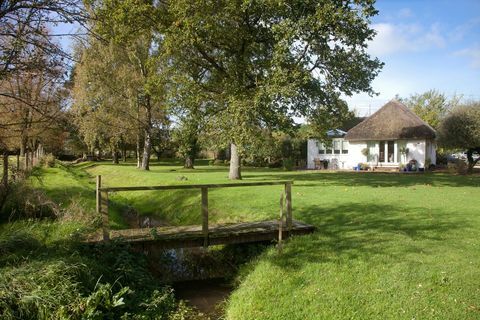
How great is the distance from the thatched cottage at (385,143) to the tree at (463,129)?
406cm

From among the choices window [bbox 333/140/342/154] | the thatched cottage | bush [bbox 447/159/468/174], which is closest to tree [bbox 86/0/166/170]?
the thatched cottage

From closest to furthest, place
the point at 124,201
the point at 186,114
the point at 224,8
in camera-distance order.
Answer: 1. the point at 224,8
2. the point at 124,201
3. the point at 186,114

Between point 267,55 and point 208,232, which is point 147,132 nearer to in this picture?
point 267,55

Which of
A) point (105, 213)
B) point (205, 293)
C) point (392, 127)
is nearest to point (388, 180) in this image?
point (392, 127)

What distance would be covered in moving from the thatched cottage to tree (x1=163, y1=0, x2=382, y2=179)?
541 inches

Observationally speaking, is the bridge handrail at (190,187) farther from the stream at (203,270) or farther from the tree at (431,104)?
the tree at (431,104)

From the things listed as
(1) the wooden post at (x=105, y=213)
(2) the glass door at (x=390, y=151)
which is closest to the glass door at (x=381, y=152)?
(2) the glass door at (x=390, y=151)

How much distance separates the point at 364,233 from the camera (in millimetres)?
9633

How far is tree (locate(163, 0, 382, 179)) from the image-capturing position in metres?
17.4

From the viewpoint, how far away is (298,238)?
9547 mm

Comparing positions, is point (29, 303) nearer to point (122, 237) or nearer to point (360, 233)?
point (122, 237)

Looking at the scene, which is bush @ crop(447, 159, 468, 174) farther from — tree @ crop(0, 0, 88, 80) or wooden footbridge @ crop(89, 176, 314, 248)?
tree @ crop(0, 0, 88, 80)

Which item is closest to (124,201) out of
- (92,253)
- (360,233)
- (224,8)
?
(224,8)

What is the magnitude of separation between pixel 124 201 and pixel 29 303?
14.1m
